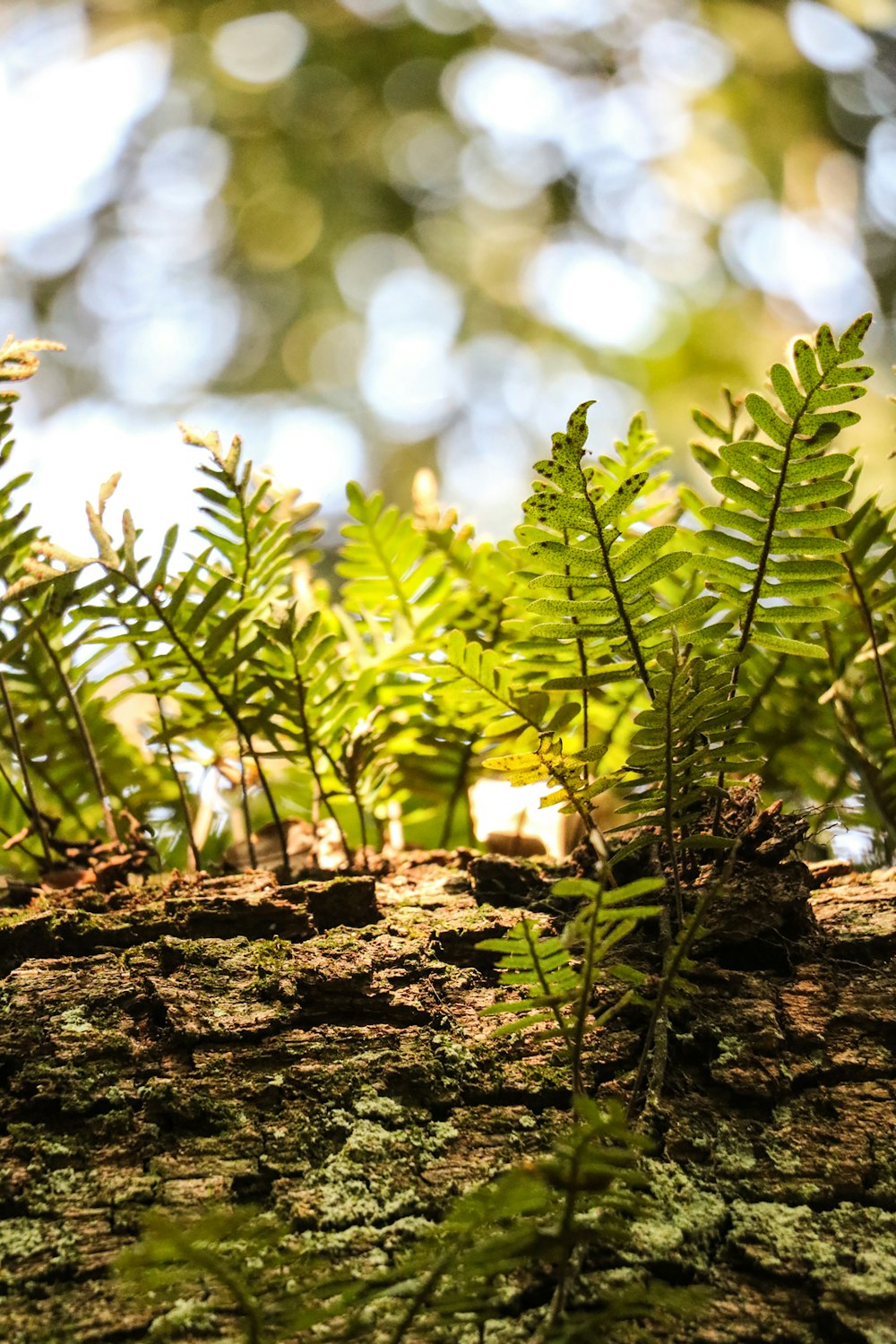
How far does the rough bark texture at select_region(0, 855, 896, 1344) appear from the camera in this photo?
2.77 feet

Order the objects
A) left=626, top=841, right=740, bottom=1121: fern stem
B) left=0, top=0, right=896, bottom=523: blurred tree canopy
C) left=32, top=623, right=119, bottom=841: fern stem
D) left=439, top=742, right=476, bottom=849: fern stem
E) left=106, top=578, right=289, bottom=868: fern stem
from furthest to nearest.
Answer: left=0, top=0, right=896, bottom=523: blurred tree canopy
left=439, top=742, right=476, bottom=849: fern stem
left=32, top=623, right=119, bottom=841: fern stem
left=106, top=578, right=289, bottom=868: fern stem
left=626, top=841, right=740, bottom=1121: fern stem

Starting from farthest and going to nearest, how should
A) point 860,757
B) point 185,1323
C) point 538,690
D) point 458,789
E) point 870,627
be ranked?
point 458,789 < point 860,757 < point 870,627 < point 538,690 < point 185,1323

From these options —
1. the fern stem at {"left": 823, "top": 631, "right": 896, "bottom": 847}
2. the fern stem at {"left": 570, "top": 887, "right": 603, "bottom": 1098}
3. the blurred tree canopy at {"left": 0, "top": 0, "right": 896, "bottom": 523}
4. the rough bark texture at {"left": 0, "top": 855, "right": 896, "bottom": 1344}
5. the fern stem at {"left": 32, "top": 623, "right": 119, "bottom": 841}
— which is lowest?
the rough bark texture at {"left": 0, "top": 855, "right": 896, "bottom": 1344}

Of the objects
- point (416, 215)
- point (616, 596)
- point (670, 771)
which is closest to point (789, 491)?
point (616, 596)

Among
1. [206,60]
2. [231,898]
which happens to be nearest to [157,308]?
[206,60]

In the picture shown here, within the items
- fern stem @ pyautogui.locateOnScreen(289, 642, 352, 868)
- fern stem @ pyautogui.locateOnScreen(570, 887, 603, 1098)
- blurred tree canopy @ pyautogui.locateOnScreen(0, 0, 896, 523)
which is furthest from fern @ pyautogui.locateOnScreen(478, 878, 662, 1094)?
blurred tree canopy @ pyautogui.locateOnScreen(0, 0, 896, 523)

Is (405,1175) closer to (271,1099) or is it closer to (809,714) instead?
(271,1099)

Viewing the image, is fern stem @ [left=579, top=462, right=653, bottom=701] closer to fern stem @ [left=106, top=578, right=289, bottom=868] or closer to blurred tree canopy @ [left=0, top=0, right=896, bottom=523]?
fern stem @ [left=106, top=578, right=289, bottom=868]

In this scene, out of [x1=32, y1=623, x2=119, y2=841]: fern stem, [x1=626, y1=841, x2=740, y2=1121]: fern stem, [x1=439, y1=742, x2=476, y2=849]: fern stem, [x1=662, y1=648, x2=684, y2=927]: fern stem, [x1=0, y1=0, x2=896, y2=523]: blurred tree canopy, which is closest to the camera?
[x1=626, y1=841, x2=740, y2=1121]: fern stem

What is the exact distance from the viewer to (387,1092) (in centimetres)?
101

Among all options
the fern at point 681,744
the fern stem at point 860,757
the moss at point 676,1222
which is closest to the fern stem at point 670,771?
the fern at point 681,744

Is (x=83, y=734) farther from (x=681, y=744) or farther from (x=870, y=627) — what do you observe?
(x=870, y=627)

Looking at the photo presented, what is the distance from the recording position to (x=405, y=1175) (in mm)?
929

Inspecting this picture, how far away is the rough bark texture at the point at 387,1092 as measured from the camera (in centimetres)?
84
